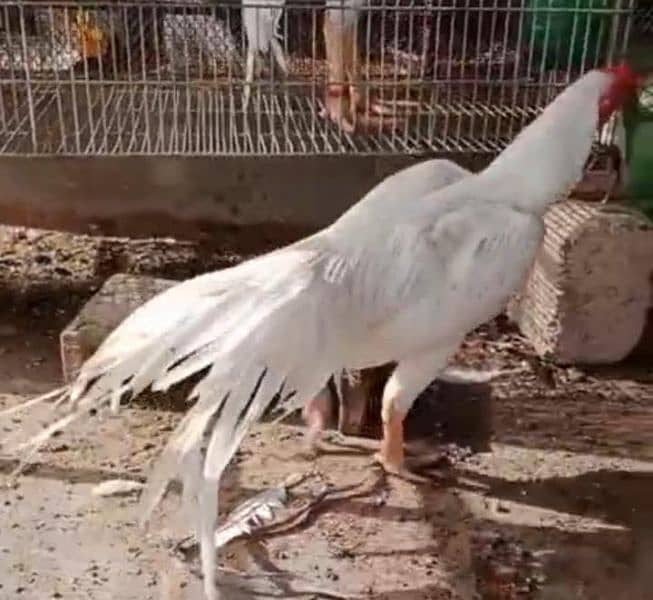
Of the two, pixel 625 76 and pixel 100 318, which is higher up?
pixel 625 76

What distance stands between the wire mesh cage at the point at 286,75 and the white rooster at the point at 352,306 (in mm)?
640

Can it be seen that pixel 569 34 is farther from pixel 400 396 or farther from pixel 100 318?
pixel 100 318

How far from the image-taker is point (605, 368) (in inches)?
97.3

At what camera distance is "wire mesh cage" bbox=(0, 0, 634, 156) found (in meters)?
2.58

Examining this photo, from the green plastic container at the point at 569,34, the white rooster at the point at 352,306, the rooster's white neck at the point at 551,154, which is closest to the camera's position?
the white rooster at the point at 352,306

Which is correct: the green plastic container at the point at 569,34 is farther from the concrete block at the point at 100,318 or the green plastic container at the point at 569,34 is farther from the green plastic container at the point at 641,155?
the concrete block at the point at 100,318

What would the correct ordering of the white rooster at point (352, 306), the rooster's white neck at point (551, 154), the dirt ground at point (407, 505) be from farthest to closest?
the rooster's white neck at point (551, 154), the dirt ground at point (407, 505), the white rooster at point (352, 306)

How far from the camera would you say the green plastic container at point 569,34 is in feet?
A: 8.20

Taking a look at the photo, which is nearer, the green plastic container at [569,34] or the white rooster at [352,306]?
the white rooster at [352,306]

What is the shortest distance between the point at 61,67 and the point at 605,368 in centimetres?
155

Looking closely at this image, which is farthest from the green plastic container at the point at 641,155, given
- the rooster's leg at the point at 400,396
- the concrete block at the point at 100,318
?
the concrete block at the point at 100,318

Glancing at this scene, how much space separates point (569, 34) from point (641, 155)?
1.19 ft

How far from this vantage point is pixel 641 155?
256 cm

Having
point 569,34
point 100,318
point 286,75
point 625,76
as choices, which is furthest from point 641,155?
point 100,318
